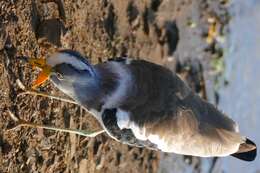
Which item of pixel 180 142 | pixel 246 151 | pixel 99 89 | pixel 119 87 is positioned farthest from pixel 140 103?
pixel 246 151

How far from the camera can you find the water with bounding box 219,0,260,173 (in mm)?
7328

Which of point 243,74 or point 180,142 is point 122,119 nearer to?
point 180,142

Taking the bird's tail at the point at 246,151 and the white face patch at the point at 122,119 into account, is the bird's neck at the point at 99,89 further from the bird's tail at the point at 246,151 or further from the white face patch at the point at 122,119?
the bird's tail at the point at 246,151

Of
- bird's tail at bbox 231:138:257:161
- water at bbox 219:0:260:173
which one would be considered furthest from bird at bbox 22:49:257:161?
water at bbox 219:0:260:173

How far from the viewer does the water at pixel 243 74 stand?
7328mm

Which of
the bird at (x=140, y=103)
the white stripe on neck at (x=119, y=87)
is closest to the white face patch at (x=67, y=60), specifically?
the bird at (x=140, y=103)

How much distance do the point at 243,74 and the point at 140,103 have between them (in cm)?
327

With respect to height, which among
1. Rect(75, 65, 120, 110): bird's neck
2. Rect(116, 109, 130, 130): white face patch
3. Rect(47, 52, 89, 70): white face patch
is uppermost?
Rect(47, 52, 89, 70): white face patch

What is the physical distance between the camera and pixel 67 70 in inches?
163

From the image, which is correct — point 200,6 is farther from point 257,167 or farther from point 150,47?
point 257,167

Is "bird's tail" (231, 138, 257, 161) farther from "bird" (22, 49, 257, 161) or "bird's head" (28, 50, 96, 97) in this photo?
"bird's head" (28, 50, 96, 97)

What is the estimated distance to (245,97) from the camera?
752 cm

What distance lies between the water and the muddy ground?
0.72 feet

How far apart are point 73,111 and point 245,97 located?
287 centimetres
